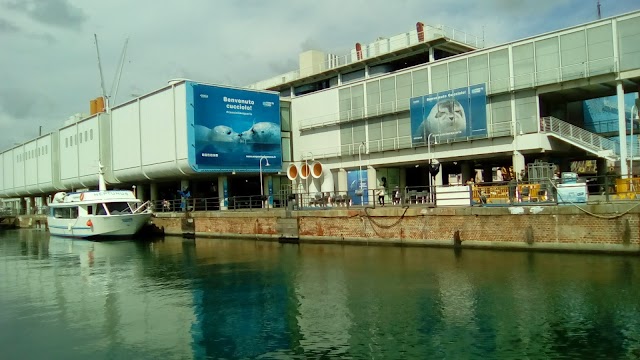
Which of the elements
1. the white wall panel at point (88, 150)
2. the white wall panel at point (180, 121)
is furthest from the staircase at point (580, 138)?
the white wall panel at point (88, 150)

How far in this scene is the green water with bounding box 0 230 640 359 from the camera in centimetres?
1159

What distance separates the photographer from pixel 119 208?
148 feet

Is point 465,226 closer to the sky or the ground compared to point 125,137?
closer to the ground

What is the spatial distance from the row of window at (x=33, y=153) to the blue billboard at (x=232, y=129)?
45.9 meters

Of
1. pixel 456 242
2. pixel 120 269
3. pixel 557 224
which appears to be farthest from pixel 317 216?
pixel 557 224

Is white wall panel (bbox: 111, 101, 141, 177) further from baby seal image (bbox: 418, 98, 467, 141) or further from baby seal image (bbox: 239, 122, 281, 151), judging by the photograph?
baby seal image (bbox: 418, 98, 467, 141)

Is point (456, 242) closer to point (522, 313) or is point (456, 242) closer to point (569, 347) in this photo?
point (522, 313)

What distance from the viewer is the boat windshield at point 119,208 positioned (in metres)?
44.7

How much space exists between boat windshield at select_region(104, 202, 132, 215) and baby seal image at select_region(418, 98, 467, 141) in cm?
2530

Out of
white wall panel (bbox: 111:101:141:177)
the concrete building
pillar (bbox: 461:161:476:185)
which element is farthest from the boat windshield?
pillar (bbox: 461:161:476:185)

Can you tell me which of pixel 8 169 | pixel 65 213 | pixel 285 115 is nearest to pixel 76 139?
pixel 65 213

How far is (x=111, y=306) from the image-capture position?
17188mm

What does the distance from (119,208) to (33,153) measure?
5125cm

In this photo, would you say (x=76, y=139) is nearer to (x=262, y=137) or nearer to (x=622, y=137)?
(x=262, y=137)
